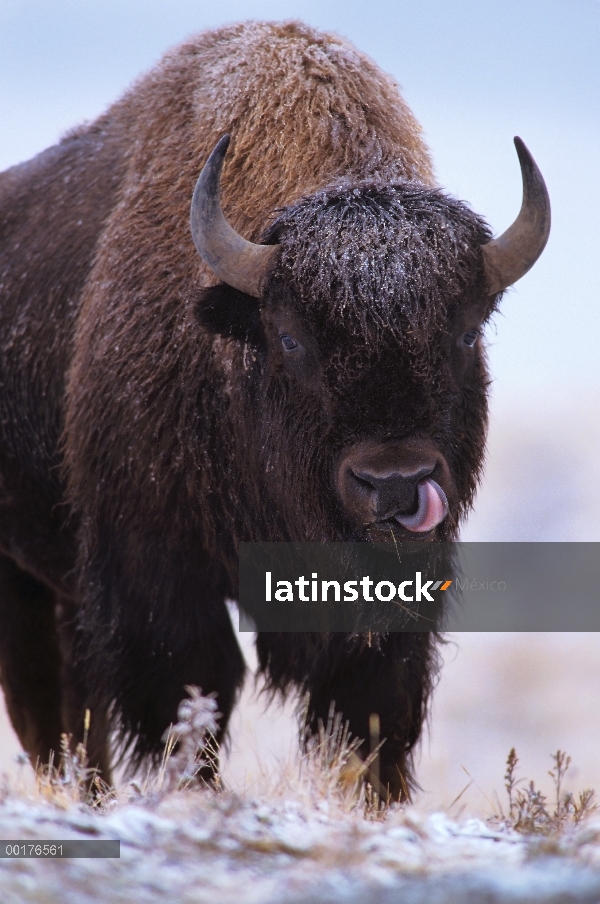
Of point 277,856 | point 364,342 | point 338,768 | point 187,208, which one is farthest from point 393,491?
point 187,208

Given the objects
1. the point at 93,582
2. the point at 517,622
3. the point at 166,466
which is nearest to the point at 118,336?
the point at 166,466

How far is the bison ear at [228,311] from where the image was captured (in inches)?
165

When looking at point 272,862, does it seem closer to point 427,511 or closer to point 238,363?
point 427,511

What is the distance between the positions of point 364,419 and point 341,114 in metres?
1.52

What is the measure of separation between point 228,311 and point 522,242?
112 centimetres

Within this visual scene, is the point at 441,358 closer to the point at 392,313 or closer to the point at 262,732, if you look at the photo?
the point at 392,313

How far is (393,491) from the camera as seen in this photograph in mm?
3584

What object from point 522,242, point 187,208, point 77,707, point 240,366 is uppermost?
point 187,208

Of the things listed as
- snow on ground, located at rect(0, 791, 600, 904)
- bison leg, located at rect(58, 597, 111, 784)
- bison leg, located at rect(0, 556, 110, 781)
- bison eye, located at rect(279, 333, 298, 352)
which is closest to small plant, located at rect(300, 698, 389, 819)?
snow on ground, located at rect(0, 791, 600, 904)

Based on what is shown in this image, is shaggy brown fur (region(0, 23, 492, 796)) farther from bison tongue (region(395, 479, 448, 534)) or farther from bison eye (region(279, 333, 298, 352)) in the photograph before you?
bison tongue (region(395, 479, 448, 534))

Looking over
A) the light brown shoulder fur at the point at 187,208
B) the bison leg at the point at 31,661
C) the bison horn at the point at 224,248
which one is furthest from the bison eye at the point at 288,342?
the bison leg at the point at 31,661

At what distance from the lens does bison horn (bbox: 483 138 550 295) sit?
4191 millimetres

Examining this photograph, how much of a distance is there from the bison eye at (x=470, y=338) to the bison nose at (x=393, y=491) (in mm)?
691

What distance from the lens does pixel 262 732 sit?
15.6 m
